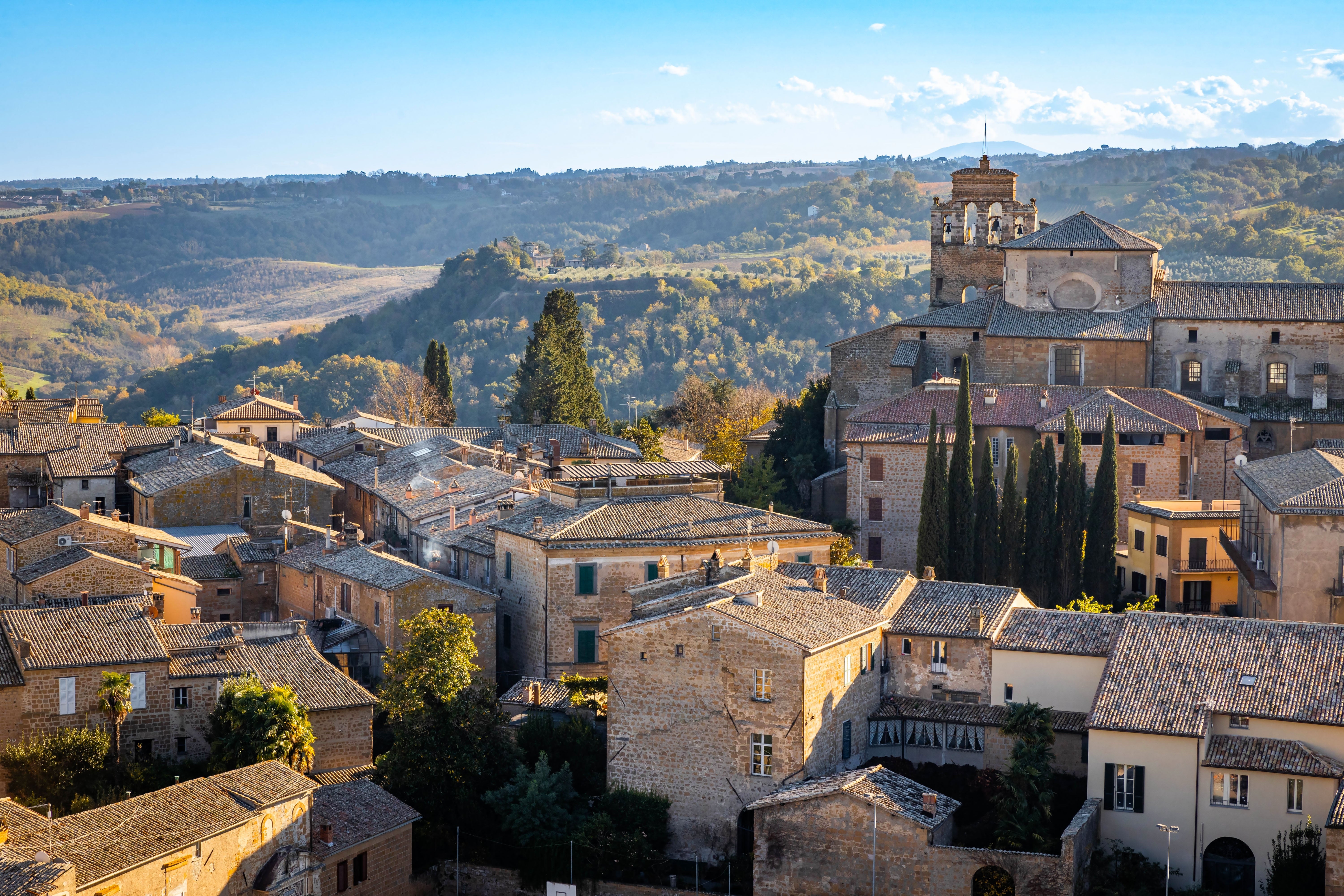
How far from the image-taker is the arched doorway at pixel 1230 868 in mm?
28266

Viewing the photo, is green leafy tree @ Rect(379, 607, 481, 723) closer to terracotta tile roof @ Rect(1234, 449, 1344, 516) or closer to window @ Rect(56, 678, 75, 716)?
window @ Rect(56, 678, 75, 716)

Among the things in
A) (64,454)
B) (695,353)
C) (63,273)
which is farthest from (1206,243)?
(63,273)

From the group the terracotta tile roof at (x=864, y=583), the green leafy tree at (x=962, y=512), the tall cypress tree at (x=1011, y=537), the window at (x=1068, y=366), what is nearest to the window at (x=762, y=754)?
the terracotta tile roof at (x=864, y=583)

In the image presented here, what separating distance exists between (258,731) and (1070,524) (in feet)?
70.1

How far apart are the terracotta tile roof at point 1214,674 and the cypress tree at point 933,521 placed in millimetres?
11280

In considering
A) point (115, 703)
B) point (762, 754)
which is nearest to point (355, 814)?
point (115, 703)

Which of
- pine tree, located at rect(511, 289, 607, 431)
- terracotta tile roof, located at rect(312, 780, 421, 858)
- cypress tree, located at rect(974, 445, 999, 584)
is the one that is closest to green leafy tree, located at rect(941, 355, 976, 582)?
cypress tree, located at rect(974, 445, 999, 584)

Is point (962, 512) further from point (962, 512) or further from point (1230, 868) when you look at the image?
point (1230, 868)

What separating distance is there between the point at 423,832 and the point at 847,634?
29.9 feet

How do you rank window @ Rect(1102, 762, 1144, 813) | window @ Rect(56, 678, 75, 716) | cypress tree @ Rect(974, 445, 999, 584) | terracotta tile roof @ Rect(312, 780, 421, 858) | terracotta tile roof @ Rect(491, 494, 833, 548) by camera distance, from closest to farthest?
window @ Rect(1102, 762, 1144, 813)
terracotta tile roof @ Rect(312, 780, 421, 858)
window @ Rect(56, 678, 75, 716)
terracotta tile roof @ Rect(491, 494, 833, 548)
cypress tree @ Rect(974, 445, 999, 584)

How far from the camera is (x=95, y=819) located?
28688mm

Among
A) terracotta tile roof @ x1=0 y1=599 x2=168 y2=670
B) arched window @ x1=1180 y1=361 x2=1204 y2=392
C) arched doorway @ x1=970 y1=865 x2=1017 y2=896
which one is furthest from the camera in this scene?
arched window @ x1=1180 y1=361 x2=1204 y2=392

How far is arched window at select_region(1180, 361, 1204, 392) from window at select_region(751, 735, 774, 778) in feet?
94.9

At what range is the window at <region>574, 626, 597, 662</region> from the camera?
38906mm
